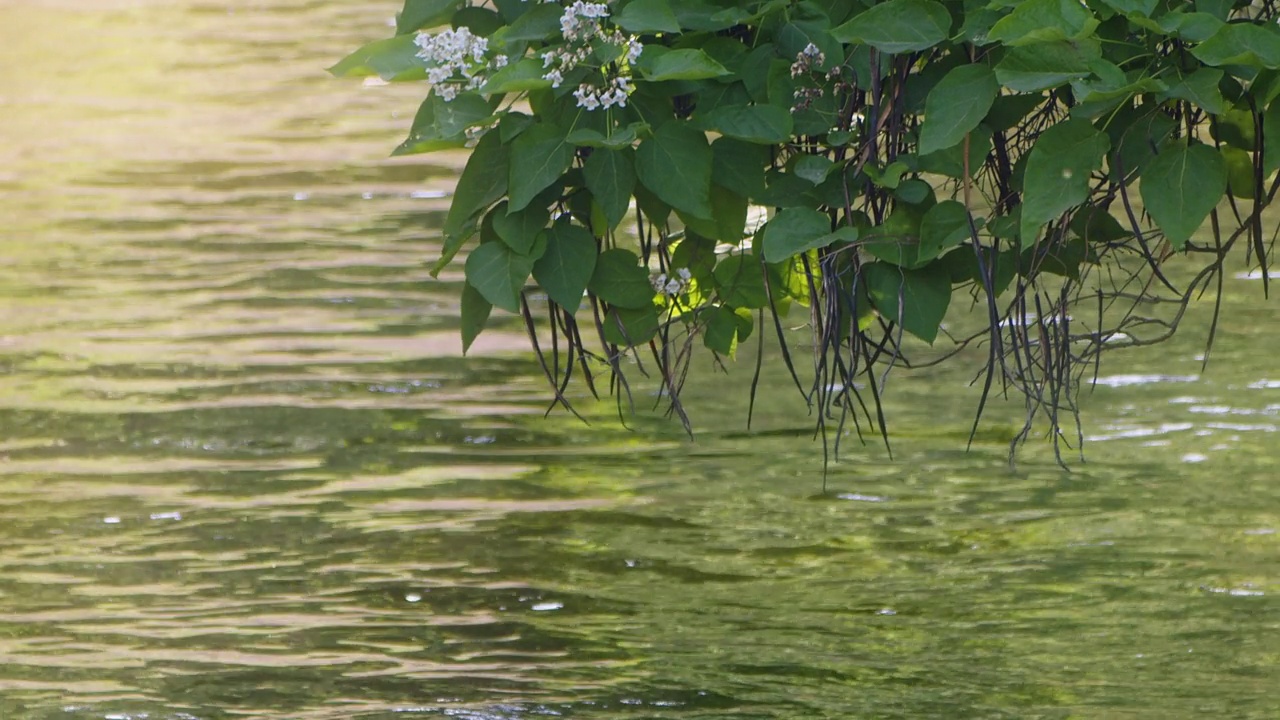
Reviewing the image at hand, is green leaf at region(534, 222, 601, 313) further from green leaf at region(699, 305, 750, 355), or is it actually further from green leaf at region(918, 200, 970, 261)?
green leaf at region(918, 200, 970, 261)

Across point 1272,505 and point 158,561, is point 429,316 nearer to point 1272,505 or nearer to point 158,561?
point 158,561

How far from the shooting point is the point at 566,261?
2195 mm

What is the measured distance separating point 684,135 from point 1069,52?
454mm

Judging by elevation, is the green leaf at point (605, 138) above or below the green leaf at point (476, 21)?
below

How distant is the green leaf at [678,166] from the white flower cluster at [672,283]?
0.81ft

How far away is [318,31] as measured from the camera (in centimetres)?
1498

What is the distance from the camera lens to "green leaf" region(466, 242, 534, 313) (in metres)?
2.14

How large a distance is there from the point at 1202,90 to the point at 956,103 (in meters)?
0.27

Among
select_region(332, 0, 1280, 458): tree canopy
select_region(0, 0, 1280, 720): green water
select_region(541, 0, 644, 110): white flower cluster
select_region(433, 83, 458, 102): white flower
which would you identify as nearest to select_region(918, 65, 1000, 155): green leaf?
select_region(332, 0, 1280, 458): tree canopy

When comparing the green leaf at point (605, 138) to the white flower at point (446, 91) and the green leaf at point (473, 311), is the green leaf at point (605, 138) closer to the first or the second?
the white flower at point (446, 91)

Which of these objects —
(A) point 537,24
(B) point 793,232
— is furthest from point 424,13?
(B) point 793,232

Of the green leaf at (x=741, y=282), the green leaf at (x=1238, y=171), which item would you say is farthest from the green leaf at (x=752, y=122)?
the green leaf at (x=1238, y=171)

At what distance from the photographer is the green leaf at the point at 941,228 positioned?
2.13 m

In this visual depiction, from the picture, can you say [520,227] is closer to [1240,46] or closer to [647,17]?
[647,17]
